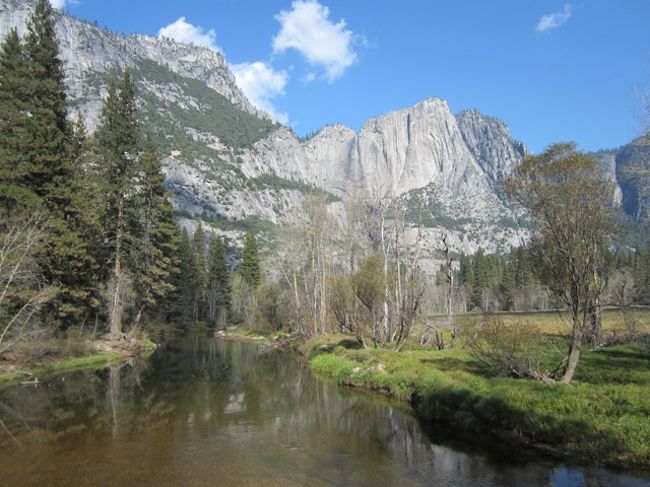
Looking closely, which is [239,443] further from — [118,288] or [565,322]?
[565,322]

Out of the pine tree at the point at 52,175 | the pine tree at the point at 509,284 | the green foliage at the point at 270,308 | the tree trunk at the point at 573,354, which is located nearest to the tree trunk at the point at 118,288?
the pine tree at the point at 52,175

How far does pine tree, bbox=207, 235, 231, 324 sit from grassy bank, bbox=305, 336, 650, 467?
213 ft

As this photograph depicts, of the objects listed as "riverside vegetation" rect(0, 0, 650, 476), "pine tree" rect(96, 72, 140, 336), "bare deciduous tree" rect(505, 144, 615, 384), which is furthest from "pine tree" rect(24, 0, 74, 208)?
"bare deciduous tree" rect(505, 144, 615, 384)

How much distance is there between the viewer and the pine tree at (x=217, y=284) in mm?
88688

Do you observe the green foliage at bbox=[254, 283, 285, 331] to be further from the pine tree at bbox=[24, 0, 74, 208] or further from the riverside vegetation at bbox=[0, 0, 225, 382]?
the pine tree at bbox=[24, 0, 74, 208]

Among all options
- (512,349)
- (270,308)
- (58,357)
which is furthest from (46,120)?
(270,308)

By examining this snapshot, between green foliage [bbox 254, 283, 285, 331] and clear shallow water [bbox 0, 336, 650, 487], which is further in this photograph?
green foliage [bbox 254, 283, 285, 331]

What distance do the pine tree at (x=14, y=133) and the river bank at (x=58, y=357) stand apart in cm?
808

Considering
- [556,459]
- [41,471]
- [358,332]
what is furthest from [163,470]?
[358,332]

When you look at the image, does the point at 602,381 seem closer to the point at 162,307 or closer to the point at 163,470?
the point at 163,470

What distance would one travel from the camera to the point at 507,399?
1603 cm

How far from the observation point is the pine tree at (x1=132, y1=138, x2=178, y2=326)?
46.0 meters

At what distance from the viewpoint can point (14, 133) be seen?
3200cm

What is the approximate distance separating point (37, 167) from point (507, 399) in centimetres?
3012
